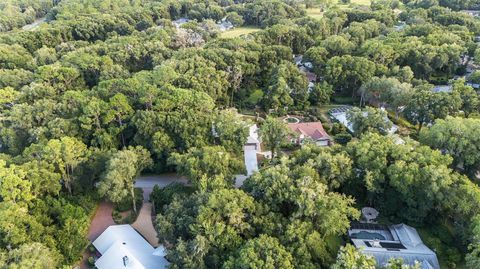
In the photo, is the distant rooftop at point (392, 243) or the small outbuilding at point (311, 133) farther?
the small outbuilding at point (311, 133)

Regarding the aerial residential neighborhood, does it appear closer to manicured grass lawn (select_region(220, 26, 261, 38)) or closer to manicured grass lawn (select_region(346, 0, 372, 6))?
manicured grass lawn (select_region(220, 26, 261, 38))

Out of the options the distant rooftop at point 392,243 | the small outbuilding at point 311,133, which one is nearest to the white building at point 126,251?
the distant rooftop at point 392,243

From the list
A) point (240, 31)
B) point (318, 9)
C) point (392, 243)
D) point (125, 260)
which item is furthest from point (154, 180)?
point (318, 9)

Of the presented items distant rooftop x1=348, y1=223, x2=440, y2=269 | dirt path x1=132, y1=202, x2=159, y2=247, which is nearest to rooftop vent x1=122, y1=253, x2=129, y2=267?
dirt path x1=132, y1=202, x2=159, y2=247

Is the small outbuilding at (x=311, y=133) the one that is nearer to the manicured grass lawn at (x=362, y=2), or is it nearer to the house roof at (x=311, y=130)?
the house roof at (x=311, y=130)

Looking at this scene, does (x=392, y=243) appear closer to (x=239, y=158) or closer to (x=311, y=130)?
(x=239, y=158)

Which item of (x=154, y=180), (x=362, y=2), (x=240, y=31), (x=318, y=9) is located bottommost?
(x=318, y=9)
